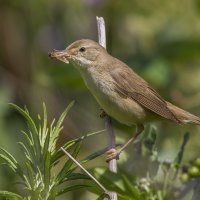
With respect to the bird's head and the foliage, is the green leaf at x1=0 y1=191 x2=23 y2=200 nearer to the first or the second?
the foliage

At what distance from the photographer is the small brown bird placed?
3.98 meters

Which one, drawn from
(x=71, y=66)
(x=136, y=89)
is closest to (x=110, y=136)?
(x=136, y=89)

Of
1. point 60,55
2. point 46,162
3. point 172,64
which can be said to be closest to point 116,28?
point 172,64

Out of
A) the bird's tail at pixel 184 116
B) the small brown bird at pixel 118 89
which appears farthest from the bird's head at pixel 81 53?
the bird's tail at pixel 184 116

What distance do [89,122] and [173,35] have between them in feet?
3.97

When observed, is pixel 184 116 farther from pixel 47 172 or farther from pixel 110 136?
pixel 47 172

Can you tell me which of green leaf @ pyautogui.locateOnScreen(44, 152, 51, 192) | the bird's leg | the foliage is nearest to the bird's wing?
the bird's leg

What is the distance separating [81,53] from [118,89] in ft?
1.04

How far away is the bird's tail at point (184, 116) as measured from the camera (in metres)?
4.13

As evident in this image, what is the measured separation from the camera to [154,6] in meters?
4.98

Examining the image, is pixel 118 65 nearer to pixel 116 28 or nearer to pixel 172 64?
pixel 172 64

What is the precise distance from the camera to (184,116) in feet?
13.7

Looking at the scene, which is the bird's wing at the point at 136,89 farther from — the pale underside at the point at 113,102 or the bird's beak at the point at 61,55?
the bird's beak at the point at 61,55

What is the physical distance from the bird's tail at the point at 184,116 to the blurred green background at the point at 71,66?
0.06 metres
